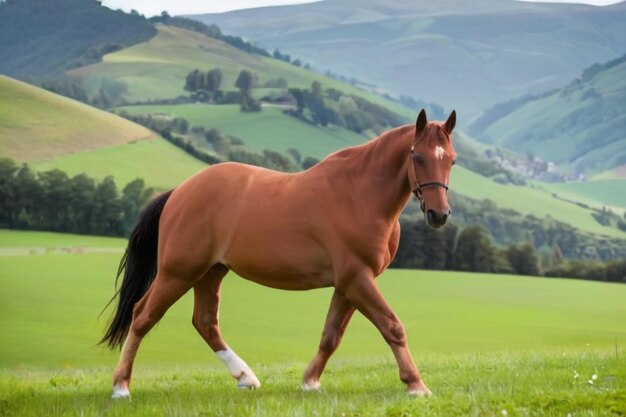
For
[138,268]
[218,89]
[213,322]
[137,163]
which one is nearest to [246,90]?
[218,89]

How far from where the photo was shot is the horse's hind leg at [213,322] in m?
9.68

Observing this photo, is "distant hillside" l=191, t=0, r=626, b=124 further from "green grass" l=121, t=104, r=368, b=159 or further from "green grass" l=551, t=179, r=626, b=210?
"green grass" l=121, t=104, r=368, b=159

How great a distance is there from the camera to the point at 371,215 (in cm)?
859

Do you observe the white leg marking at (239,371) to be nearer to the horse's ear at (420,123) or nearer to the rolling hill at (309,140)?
the horse's ear at (420,123)

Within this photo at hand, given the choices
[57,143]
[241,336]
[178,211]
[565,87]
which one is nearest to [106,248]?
[241,336]

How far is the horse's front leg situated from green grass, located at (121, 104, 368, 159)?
71816 millimetres

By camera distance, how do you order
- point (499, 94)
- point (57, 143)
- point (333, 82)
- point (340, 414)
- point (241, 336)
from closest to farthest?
point (340, 414)
point (241, 336)
point (57, 143)
point (333, 82)
point (499, 94)

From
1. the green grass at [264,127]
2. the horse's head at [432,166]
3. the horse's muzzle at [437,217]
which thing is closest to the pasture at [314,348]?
the horse's muzzle at [437,217]

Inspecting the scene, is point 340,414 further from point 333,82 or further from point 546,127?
point 546,127

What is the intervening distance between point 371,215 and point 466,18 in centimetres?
17188

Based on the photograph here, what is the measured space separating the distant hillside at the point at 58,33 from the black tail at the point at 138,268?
3775 inches

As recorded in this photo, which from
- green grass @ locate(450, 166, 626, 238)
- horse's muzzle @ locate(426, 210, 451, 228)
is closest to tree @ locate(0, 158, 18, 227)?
horse's muzzle @ locate(426, 210, 451, 228)

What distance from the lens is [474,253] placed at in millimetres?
37344

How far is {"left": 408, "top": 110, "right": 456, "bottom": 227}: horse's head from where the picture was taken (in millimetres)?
8016
